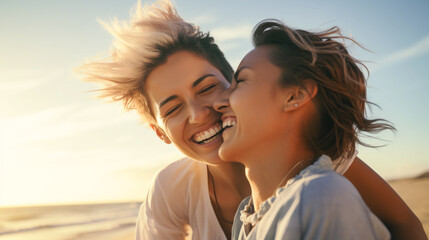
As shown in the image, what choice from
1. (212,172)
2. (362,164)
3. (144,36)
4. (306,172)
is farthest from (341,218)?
(144,36)

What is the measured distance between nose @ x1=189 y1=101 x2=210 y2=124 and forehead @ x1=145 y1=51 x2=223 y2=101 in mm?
165

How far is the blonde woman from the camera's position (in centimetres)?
342

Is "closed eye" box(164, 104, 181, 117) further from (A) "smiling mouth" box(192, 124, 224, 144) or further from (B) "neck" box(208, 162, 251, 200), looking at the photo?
(B) "neck" box(208, 162, 251, 200)

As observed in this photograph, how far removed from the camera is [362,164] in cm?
335

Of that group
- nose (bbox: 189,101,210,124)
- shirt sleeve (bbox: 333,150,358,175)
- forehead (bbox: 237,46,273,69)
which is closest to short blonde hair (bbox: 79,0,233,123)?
nose (bbox: 189,101,210,124)

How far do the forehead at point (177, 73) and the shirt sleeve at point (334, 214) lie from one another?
1.83m

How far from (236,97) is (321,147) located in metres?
0.63

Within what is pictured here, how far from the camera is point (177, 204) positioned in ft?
13.6

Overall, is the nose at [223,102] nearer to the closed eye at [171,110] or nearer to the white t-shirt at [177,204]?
the closed eye at [171,110]

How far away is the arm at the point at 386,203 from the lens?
2.95 metres

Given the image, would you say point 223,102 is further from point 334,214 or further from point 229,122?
point 334,214

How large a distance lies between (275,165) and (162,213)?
213 cm

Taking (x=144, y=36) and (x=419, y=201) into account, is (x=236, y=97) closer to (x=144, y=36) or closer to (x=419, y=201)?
(x=144, y=36)

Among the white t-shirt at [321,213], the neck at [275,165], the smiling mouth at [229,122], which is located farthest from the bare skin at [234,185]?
the white t-shirt at [321,213]
